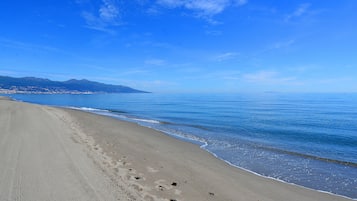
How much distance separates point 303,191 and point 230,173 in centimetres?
287

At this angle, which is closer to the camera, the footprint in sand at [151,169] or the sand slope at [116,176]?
the sand slope at [116,176]

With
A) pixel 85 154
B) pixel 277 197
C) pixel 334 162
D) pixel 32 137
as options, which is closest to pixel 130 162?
pixel 85 154

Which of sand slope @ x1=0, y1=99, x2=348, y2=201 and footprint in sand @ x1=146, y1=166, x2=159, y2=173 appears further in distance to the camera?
footprint in sand @ x1=146, y1=166, x2=159, y2=173

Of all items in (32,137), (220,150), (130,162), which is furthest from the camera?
(220,150)

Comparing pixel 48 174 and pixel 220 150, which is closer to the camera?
pixel 48 174

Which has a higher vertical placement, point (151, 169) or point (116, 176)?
point (116, 176)

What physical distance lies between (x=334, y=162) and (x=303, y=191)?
6384 mm

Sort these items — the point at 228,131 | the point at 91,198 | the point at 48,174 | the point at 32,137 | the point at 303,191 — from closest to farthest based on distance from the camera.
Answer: the point at 91,198 → the point at 48,174 → the point at 303,191 → the point at 32,137 → the point at 228,131

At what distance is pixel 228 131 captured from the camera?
77.5 ft

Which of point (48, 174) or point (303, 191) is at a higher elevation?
point (48, 174)

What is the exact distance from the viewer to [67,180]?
7.17 m

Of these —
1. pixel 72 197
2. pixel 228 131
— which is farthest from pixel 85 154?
pixel 228 131

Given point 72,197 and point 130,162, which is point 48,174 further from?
point 130,162

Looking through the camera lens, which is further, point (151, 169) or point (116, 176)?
point (151, 169)
